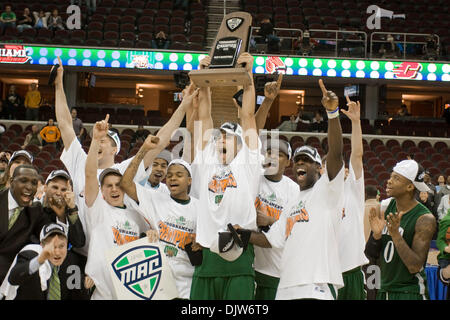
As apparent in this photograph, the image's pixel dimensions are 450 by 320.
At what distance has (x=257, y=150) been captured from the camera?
4.46m

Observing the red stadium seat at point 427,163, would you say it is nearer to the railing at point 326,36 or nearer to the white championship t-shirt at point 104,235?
the railing at point 326,36

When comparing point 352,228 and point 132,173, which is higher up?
point 132,173

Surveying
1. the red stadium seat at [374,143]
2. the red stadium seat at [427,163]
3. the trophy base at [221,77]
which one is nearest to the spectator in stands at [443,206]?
the red stadium seat at [427,163]

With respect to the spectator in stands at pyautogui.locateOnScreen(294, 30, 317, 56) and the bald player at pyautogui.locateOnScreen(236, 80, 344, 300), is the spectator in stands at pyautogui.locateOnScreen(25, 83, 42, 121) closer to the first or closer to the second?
the spectator in stands at pyautogui.locateOnScreen(294, 30, 317, 56)

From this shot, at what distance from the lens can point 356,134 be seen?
174 inches

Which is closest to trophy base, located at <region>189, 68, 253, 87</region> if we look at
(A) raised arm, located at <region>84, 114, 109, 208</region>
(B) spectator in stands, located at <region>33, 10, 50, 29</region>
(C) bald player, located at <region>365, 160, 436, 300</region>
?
(A) raised arm, located at <region>84, 114, 109, 208</region>

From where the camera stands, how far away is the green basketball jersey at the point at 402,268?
440cm

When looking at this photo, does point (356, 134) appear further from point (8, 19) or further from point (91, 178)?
point (8, 19)

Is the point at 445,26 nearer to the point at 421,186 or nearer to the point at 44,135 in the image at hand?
the point at 44,135

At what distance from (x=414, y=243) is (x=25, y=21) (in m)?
16.7

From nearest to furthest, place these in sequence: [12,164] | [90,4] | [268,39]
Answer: [12,164], [268,39], [90,4]

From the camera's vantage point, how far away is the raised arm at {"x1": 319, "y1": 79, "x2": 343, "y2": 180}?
154 inches

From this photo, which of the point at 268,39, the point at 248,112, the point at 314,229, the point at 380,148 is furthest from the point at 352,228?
the point at 268,39

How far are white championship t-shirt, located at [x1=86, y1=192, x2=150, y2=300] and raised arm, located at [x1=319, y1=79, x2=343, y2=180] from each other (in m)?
1.55
